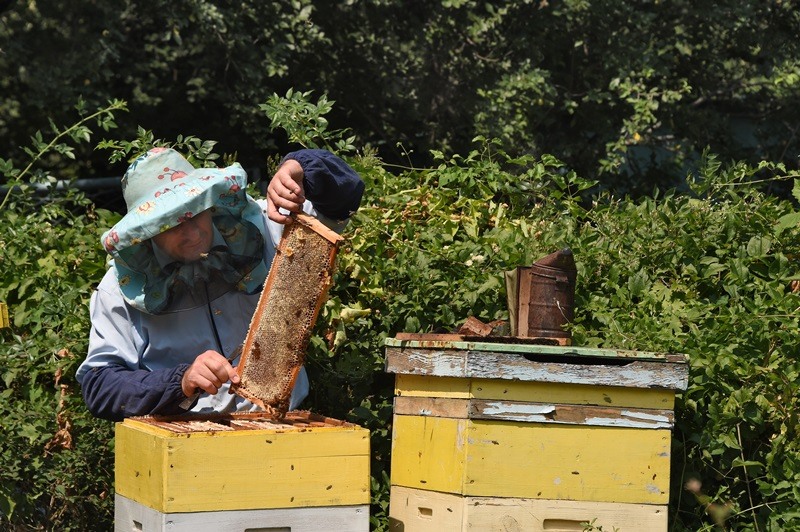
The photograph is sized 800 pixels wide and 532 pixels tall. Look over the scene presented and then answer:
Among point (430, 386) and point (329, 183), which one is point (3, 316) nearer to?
point (329, 183)


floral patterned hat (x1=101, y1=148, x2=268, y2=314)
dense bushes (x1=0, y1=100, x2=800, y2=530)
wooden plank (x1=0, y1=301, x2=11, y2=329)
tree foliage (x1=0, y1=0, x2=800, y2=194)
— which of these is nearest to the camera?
floral patterned hat (x1=101, y1=148, x2=268, y2=314)

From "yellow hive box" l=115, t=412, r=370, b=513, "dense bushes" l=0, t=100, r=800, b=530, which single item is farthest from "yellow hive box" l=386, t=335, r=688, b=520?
"dense bushes" l=0, t=100, r=800, b=530

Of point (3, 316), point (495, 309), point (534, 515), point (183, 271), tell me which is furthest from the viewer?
point (3, 316)

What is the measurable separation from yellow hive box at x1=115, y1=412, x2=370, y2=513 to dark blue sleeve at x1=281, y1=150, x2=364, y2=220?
0.72 meters

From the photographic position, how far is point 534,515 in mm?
2729

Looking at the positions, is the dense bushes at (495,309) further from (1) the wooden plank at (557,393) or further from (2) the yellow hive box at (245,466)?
(2) the yellow hive box at (245,466)

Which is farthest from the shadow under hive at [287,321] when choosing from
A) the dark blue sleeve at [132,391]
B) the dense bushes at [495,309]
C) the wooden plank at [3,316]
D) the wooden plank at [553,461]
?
the wooden plank at [3,316]

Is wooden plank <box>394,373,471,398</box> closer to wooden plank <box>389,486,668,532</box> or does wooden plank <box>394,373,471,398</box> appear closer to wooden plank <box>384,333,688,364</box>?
wooden plank <box>384,333,688,364</box>

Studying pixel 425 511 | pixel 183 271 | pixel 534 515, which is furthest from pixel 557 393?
pixel 183 271

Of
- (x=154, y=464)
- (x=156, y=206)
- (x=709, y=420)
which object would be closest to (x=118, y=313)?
(x=156, y=206)

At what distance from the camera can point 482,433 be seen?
8.91 ft

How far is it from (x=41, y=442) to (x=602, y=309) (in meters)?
1.99

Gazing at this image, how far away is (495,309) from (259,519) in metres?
1.37

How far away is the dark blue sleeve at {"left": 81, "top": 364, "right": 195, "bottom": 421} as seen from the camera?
2.82 metres
